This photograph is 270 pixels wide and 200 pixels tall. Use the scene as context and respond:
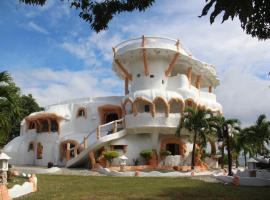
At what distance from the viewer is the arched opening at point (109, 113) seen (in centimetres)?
3525

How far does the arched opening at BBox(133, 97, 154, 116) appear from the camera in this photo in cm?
3091

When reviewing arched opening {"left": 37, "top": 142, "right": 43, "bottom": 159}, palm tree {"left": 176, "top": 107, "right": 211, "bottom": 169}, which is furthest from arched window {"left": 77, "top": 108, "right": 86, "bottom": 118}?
palm tree {"left": 176, "top": 107, "right": 211, "bottom": 169}

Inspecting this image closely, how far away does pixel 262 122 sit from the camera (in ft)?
103

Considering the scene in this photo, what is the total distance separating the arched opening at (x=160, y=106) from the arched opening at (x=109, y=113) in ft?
14.0

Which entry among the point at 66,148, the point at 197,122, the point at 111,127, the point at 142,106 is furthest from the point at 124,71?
the point at 197,122

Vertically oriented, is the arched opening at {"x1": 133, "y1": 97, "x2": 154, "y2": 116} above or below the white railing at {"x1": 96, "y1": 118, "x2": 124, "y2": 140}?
above

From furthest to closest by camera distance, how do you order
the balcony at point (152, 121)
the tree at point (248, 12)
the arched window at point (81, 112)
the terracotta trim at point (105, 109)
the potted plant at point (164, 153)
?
the arched window at point (81, 112)
the terracotta trim at point (105, 109)
the potted plant at point (164, 153)
the balcony at point (152, 121)
the tree at point (248, 12)

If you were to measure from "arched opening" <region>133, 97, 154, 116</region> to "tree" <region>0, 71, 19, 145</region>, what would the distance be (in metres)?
15.7

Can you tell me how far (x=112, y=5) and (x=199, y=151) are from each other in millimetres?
25940

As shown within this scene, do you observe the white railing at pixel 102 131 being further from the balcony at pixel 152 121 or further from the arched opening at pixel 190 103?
the arched opening at pixel 190 103

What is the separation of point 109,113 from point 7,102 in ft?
66.5

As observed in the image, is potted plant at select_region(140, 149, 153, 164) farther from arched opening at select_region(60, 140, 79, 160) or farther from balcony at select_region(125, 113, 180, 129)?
arched opening at select_region(60, 140, 79, 160)

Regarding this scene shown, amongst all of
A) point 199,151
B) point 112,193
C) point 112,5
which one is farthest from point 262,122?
point 112,5

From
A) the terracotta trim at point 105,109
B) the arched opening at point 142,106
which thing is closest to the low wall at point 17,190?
the arched opening at point 142,106
